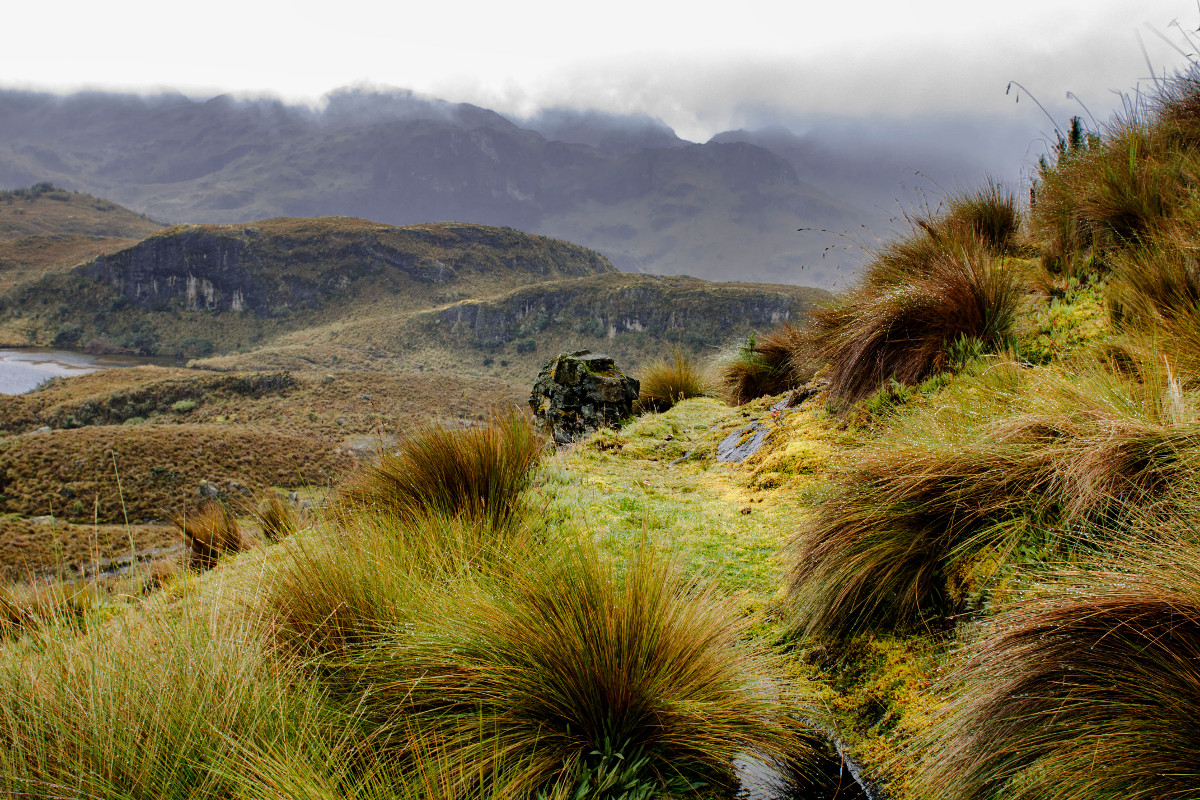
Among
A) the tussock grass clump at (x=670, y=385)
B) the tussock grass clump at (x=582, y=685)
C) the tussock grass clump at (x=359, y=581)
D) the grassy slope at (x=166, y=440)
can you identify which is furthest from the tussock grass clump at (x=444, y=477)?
the tussock grass clump at (x=670, y=385)

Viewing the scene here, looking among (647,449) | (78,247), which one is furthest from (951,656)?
(78,247)

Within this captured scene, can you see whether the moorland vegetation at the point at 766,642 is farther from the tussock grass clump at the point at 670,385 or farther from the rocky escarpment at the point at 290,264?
the rocky escarpment at the point at 290,264

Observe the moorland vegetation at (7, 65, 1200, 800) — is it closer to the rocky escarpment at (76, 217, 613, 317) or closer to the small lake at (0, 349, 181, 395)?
the small lake at (0, 349, 181, 395)

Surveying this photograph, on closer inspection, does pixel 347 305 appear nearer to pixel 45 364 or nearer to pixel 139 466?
pixel 45 364

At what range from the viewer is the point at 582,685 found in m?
1.63

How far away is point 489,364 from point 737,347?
86050mm

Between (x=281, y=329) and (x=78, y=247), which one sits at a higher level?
(x=78, y=247)

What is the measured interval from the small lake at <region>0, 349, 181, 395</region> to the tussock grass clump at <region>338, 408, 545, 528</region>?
8309cm

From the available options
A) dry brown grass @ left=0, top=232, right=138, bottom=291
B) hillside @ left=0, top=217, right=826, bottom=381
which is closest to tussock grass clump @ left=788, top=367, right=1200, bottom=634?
hillside @ left=0, top=217, right=826, bottom=381

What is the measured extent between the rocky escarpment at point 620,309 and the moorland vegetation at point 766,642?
293 feet

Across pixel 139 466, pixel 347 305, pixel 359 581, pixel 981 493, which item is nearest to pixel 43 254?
pixel 347 305

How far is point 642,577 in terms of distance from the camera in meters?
1.85

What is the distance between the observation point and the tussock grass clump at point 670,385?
30.6ft

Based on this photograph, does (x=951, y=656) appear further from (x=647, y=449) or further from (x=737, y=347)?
(x=737, y=347)
